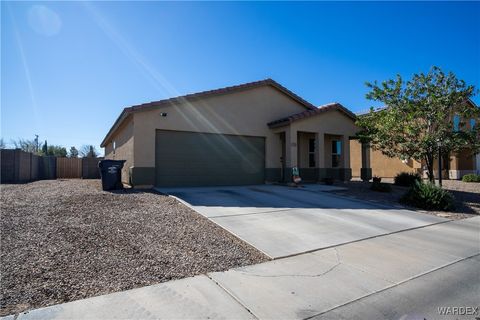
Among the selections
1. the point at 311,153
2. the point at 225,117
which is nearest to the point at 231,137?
the point at 225,117

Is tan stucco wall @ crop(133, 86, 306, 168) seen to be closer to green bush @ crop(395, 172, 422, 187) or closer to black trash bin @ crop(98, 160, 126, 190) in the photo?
black trash bin @ crop(98, 160, 126, 190)

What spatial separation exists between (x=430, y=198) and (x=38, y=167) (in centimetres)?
2605

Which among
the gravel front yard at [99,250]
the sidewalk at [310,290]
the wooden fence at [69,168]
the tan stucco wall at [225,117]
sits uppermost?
the tan stucco wall at [225,117]

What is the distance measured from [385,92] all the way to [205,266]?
40.5 feet

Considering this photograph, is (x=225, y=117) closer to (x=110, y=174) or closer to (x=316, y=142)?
(x=316, y=142)

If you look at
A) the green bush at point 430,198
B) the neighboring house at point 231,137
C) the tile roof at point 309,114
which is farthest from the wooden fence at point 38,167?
the green bush at point 430,198

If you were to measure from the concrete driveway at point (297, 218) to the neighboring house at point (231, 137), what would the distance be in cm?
292

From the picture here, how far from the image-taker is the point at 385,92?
13.5m

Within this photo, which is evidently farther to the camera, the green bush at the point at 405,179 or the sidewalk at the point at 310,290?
the green bush at the point at 405,179

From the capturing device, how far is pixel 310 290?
383 cm

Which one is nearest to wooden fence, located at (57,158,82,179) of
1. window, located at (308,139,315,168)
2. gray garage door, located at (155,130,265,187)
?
gray garage door, located at (155,130,265,187)

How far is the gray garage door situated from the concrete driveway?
2.67 meters

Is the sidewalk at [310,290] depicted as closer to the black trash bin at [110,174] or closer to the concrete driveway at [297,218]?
the concrete driveway at [297,218]

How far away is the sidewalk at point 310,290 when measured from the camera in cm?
324
